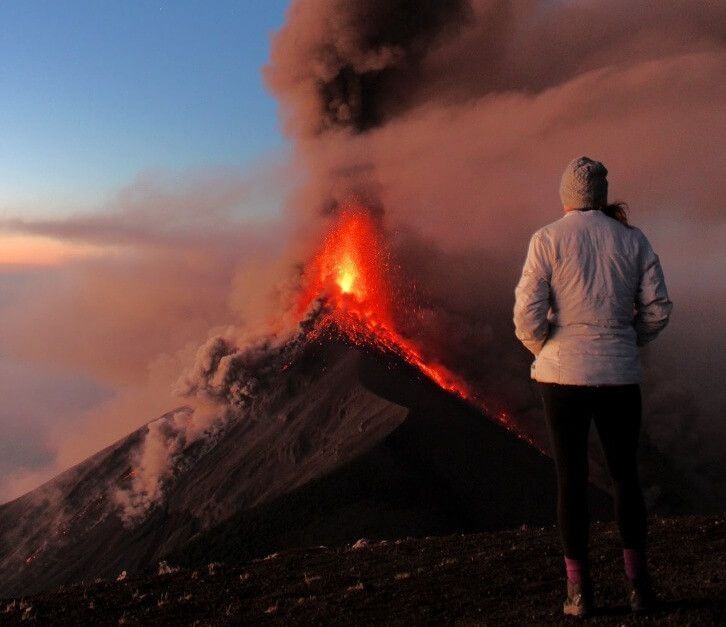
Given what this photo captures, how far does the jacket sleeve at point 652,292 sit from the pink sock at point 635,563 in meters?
1.51

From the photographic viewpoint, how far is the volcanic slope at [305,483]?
101 ft

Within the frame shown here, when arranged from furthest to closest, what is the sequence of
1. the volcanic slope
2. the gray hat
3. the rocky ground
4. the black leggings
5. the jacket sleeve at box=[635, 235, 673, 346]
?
the volcanic slope < the rocky ground < the gray hat < the jacket sleeve at box=[635, 235, 673, 346] < the black leggings

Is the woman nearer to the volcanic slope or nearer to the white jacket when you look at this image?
the white jacket

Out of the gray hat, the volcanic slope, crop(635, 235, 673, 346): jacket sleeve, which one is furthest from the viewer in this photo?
the volcanic slope

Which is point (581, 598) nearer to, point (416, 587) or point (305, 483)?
point (416, 587)

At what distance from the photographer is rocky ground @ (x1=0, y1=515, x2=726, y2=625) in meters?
6.69

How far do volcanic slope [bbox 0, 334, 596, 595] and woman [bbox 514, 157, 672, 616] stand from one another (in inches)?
905

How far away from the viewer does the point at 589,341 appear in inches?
221

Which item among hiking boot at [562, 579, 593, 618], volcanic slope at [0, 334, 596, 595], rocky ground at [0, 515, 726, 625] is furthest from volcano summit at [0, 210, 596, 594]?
hiking boot at [562, 579, 593, 618]

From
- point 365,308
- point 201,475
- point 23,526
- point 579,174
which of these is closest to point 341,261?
point 365,308

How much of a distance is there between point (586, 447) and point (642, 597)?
1071 millimetres

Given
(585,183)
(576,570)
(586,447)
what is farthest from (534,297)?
(576,570)

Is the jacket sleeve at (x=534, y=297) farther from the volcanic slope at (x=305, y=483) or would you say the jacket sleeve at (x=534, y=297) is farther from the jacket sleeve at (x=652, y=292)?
the volcanic slope at (x=305, y=483)

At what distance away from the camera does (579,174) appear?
5.90m
